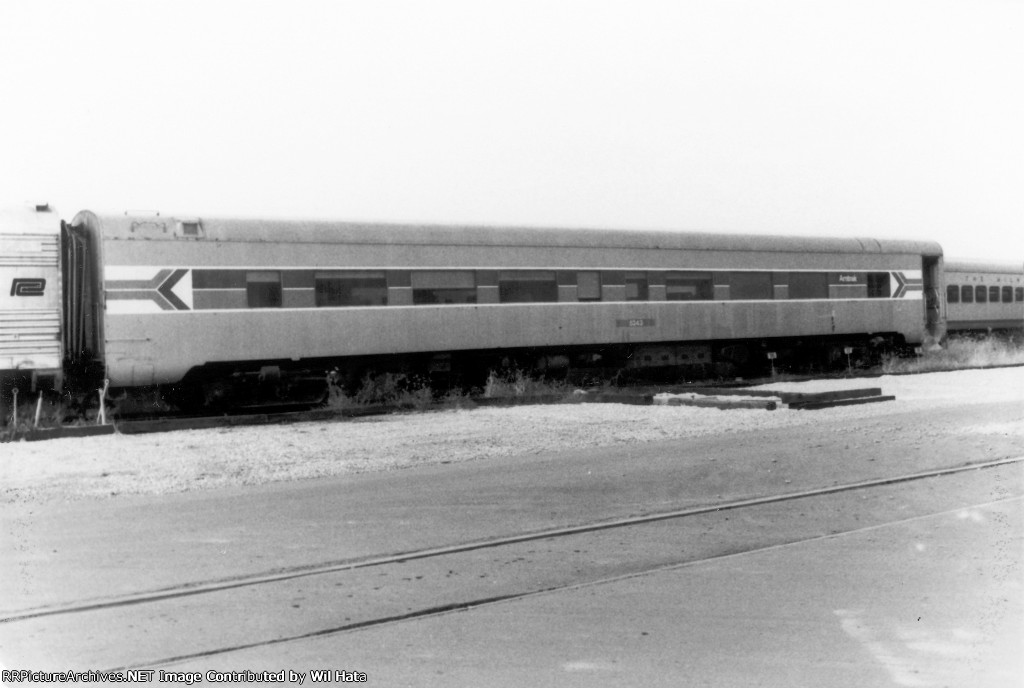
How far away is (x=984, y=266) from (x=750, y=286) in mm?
12145

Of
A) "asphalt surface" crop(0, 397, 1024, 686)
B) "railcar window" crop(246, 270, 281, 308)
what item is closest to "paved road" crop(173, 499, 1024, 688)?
"asphalt surface" crop(0, 397, 1024, 686)

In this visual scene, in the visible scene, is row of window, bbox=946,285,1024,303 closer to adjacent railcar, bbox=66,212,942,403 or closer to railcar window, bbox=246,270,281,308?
adjacent railcar, bbox=66,212,942,403

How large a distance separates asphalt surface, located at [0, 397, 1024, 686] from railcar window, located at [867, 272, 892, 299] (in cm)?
1586

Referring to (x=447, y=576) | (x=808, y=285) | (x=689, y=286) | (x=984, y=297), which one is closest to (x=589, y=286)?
(x=689, y=286)

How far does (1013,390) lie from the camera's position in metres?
18.2

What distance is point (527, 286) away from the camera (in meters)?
19.9

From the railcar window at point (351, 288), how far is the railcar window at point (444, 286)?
65 cm

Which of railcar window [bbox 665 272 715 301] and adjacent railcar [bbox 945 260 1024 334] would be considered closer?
railcar window [bbox 665 272 715 301]

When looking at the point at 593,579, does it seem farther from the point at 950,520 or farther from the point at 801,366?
the point at 801,366

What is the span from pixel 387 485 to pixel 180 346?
8.00 m

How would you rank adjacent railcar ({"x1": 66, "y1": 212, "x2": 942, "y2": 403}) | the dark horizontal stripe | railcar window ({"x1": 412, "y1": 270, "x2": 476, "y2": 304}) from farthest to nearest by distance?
railcar window ({"x1": 412, "y1": 270, "x2": 476, "y2": 304}), the dark horizontal stripe, adjacent railcar ({"x1": 66, "y1": 212, "x2": 942, "y2": 403})

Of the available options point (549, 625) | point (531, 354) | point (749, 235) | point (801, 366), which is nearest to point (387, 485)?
point (549, 625)

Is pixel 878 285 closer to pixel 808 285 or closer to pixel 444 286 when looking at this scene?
pixel 808 285

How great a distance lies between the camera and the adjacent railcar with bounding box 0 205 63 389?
1530 centimetres
